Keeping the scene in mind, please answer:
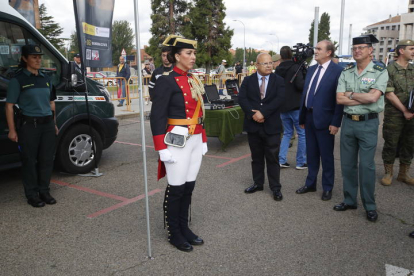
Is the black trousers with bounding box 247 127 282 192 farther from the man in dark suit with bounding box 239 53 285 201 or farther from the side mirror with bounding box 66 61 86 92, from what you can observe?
the side mirror with bounding box 66 61 86 92

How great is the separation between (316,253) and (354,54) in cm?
214

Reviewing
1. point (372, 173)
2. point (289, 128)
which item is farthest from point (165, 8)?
point (372, 173)

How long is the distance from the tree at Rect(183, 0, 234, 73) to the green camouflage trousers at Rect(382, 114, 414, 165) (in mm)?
33255

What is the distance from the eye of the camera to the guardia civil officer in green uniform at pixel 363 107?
13.0 feet

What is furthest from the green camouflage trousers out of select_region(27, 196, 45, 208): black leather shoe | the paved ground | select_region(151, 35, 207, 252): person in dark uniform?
select_region(27, 196, 45, 208): black leather shoe

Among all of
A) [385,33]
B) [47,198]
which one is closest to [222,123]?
[47,198]

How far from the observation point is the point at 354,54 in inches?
159

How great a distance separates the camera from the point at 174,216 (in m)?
3.41

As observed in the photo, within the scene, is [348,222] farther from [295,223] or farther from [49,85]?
[49,85]

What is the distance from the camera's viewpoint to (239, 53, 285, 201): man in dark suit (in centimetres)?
470

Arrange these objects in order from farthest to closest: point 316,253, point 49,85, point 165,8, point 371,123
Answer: point 165,8
point 49,85
point 371,123
point 316,253

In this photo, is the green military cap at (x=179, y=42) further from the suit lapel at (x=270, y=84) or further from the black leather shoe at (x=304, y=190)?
the black leather shoe at (x=304, y=190)

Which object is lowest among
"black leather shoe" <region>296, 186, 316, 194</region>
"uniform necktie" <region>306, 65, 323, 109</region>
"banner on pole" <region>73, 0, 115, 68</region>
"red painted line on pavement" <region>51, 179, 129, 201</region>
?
"red painted line on pavement" <region>51, 179, 129, 201</region>

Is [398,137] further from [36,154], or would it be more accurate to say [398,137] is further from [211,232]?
[36,154]
